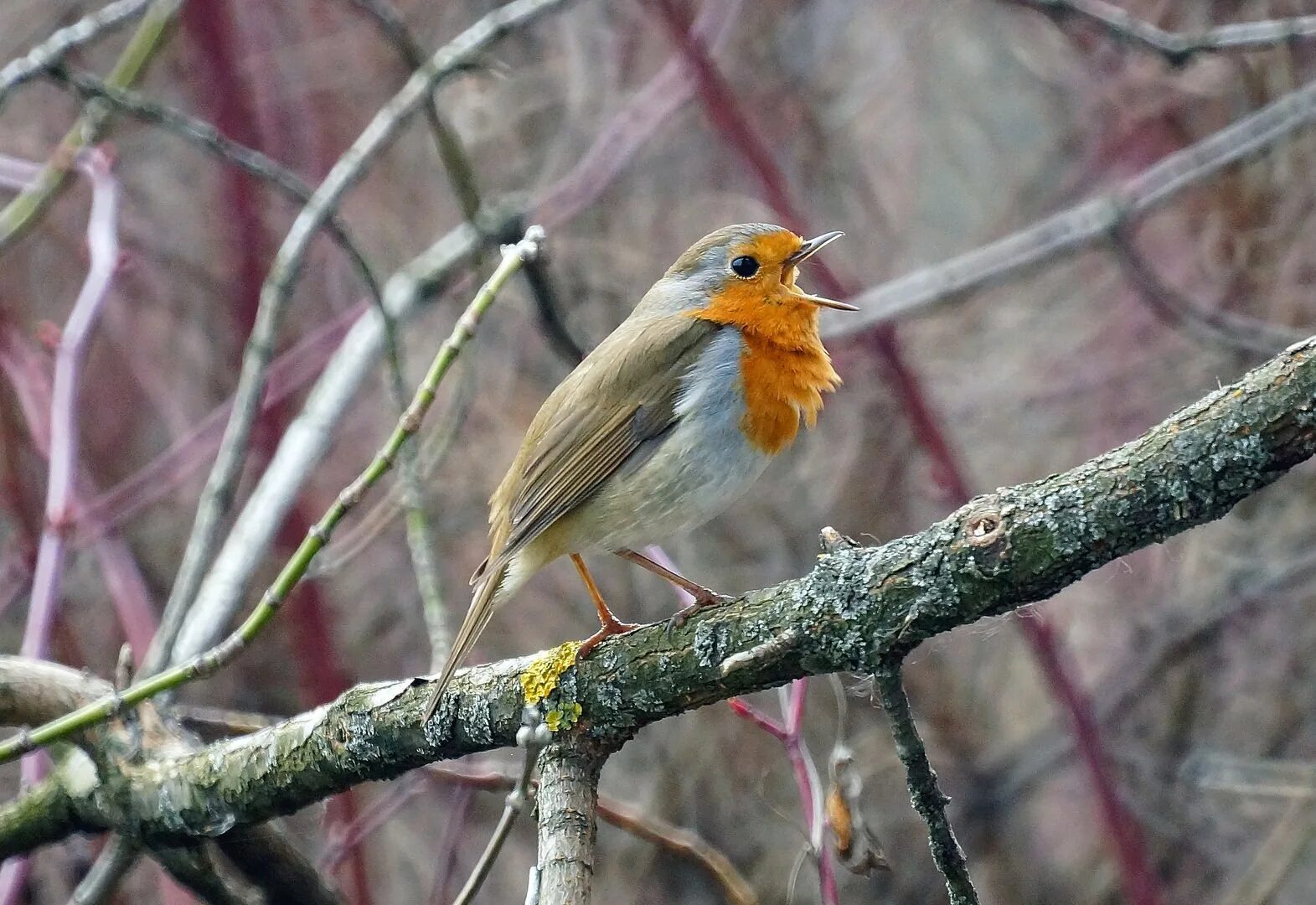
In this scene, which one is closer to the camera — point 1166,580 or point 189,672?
point 189,672

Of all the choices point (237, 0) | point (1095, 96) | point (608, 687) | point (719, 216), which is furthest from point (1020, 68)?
point (608, 687)

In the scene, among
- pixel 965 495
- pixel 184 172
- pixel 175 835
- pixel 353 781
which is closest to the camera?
pixel 353 781

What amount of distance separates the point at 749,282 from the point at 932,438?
1.14m

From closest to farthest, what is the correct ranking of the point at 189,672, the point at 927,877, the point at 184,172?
the point at 189,672, the point at 927,877, the point at 184,172

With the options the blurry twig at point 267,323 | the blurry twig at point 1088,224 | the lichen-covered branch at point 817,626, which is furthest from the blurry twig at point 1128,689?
the lichen-covered branch at point 817,626

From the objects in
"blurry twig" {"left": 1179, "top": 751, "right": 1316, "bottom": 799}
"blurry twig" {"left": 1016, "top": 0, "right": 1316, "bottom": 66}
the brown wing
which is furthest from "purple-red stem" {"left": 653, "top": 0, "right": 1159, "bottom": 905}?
the brown wing

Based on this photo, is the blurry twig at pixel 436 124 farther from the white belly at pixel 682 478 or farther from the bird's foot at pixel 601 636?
the bird's foot at pixel 601 636

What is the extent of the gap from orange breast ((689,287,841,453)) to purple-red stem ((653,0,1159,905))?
106 cm

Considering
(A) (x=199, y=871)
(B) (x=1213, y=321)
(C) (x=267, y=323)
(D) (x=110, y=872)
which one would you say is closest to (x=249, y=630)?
(A) (x=199, y=871)

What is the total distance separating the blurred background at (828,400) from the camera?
14.7ft

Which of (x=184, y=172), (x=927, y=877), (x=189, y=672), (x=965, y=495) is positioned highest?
(x=184, y=172)

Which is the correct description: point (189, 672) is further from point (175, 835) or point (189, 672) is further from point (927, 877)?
point (927, 877)

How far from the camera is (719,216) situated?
208 inches

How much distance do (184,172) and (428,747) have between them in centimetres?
437
